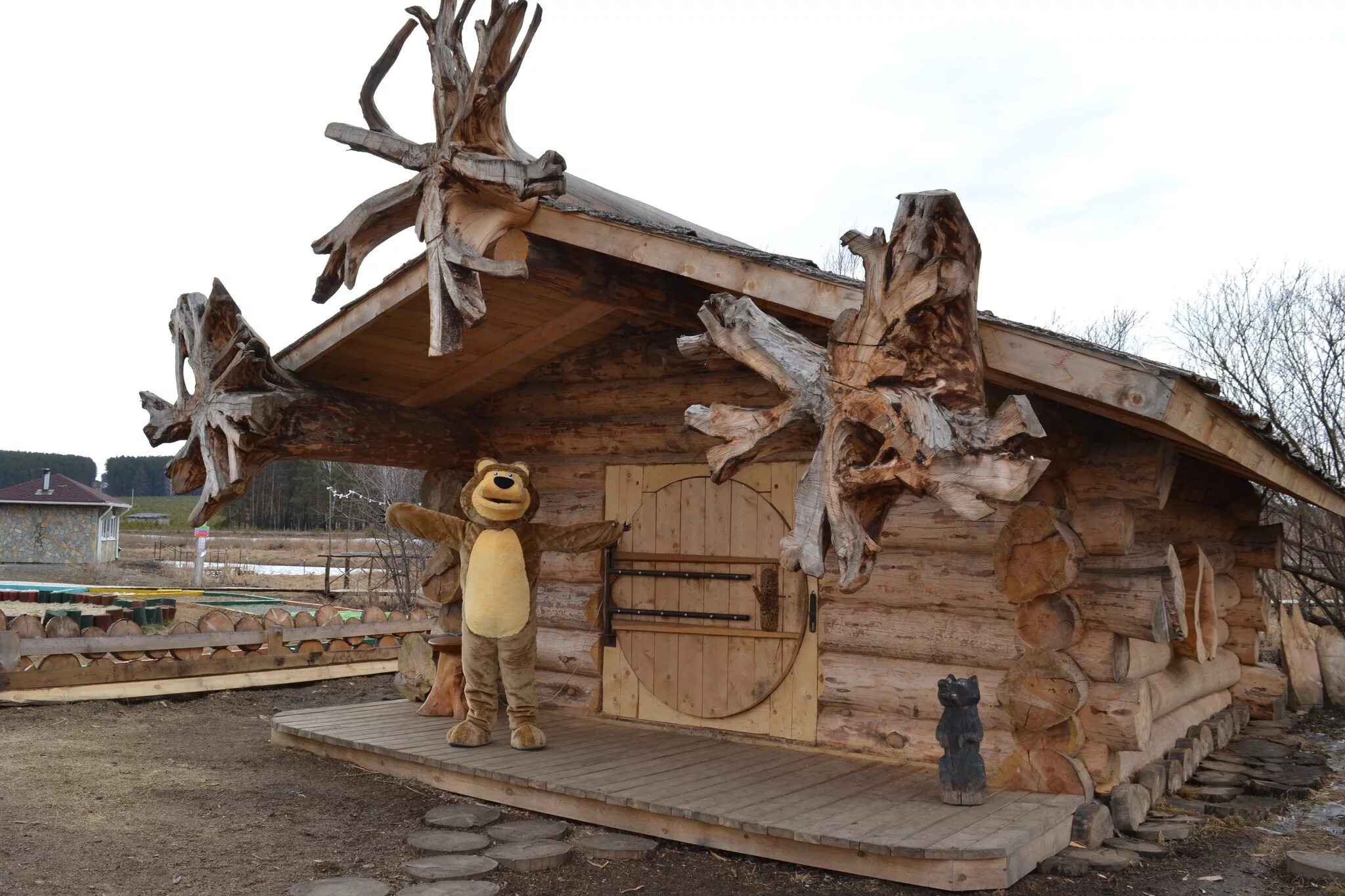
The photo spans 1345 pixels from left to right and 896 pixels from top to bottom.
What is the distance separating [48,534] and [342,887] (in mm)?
32541

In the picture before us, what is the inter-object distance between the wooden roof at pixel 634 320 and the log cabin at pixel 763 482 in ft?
0.07

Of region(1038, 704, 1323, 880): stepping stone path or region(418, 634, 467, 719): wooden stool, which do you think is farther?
region(418, 634, 467, 719): wooden stool

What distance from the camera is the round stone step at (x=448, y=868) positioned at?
181 inches

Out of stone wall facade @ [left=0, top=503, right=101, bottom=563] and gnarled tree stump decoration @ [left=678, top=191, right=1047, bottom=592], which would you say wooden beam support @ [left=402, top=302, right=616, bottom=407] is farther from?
stone wall facade @ [left=0, top=503, right=101, bottom=563]

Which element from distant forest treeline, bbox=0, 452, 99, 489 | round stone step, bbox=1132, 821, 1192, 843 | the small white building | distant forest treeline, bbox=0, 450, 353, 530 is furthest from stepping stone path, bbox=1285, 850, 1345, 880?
distant forest treeline, bbox=0, 452, 99, 489

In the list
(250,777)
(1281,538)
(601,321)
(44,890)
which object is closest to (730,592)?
(601,321)

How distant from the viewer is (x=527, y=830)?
5.30 m

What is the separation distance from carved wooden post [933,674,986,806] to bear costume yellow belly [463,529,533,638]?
8.95 feet

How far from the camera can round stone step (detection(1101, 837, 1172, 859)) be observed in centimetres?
500

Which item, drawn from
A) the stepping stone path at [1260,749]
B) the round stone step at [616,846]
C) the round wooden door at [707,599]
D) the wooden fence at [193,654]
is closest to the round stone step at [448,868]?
the round stone step at [616,846]

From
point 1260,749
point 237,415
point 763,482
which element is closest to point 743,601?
point 763,482

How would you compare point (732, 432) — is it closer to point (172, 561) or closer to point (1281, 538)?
point (1281, 538)

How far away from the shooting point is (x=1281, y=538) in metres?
8.91

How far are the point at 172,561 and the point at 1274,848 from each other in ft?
102
